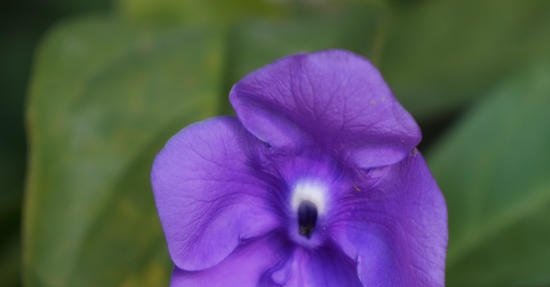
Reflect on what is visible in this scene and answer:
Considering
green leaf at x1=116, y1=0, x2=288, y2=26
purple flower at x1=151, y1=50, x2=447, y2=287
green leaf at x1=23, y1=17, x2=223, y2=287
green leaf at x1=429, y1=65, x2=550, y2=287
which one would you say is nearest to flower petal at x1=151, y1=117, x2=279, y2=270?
purple flower at x1=151, y1=50, x2=447, y2=287

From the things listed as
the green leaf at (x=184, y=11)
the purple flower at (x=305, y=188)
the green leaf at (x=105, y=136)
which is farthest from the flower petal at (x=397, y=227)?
the green leaf at (x=184, y=11)

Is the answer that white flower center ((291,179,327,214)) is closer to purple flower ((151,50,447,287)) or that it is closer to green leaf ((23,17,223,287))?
purple flower ((151,50,447,287))

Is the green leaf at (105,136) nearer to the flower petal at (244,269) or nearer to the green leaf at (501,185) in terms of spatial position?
the flower petal at (244,269)

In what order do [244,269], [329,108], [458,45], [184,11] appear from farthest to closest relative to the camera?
1. [458,45]
2. [184,11]
3. [244,269]
4. [329,108]

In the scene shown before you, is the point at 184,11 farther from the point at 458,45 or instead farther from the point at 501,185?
the point at 501,185

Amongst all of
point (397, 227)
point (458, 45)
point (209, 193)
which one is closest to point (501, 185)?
point (458, 45)

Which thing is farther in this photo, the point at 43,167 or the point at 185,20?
the point at 185,20

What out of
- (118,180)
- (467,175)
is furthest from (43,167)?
(467,175)

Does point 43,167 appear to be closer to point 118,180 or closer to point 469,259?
point 118,180
